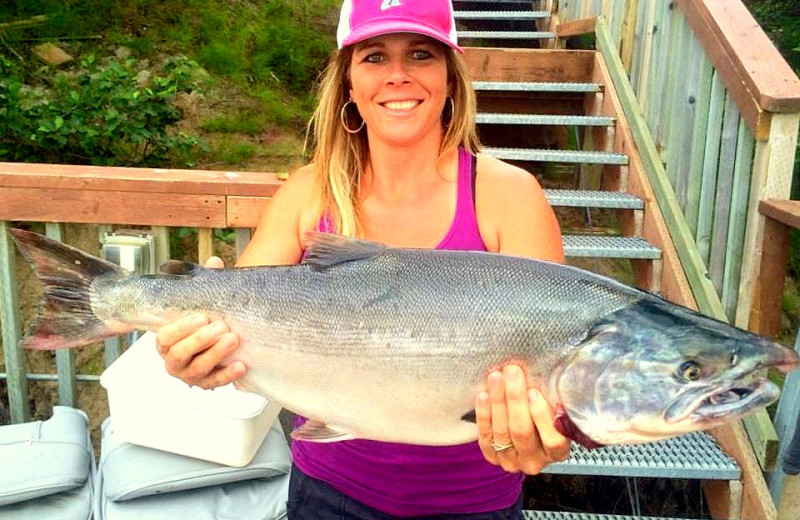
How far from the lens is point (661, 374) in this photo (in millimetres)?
1613

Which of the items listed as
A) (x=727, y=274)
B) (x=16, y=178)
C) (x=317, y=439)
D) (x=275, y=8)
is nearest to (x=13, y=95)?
(x=16, y=178)

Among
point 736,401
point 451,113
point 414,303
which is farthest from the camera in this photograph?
point 451,113

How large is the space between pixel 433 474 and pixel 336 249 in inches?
25.3

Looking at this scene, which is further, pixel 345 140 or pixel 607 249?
pixel 607 249

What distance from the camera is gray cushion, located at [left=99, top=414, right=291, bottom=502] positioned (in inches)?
103

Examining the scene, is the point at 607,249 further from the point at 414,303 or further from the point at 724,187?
the point at 414,303

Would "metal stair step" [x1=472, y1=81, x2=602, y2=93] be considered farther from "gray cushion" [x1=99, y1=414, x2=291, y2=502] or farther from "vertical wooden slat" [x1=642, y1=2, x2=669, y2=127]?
"gray cushion" [x1=99, y1=414, x2=291, y2=502]

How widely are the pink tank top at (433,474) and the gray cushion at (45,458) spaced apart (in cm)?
121

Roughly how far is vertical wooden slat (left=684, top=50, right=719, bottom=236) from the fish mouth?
8.82 ft

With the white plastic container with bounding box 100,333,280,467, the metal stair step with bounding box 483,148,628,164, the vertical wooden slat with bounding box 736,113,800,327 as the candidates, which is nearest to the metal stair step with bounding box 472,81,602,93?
the metal stair step with bounding box 483,148,628,164

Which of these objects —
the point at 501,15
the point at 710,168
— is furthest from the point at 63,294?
the point at 501,15

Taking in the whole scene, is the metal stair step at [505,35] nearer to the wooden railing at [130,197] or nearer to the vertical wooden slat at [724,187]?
the vertical wooden slat at [724,187]

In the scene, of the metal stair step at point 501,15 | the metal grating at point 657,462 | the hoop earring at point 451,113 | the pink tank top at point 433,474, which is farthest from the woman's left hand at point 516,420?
the metal stair step at point 501,15

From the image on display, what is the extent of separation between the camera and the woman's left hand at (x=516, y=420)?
169 centimetres
